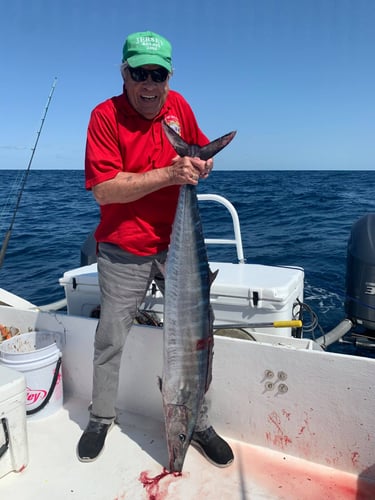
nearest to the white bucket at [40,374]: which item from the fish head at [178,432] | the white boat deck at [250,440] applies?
the white boat deck at [250,440]

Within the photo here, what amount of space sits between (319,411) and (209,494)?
722 mm

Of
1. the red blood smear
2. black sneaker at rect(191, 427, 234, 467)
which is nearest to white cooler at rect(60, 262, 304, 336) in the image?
black sneaker at rect(191, 427, 234, 467)

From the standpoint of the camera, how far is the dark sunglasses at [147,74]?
214cm

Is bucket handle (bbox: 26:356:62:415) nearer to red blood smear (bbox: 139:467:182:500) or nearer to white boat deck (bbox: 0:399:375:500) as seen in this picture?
white boat deck (bbox: 0:399:375:500)

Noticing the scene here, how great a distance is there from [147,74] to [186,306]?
1199mm

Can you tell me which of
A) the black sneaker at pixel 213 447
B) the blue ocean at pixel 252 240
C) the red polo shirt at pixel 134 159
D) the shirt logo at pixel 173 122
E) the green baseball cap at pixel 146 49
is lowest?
the blue ocean at pixel 252 240

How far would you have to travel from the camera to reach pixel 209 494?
84.0 inches

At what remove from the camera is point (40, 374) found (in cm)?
278

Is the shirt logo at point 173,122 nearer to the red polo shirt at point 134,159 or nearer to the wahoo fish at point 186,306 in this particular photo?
the red polo shirt at point 134,159

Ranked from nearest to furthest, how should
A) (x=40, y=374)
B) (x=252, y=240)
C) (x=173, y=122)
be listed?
(x=173, y=122), (x=40, y=374), (x=252, y=240)

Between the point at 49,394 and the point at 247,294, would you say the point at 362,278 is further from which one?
the point at 49,394

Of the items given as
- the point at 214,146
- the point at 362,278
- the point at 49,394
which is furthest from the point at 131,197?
the point at 362,278

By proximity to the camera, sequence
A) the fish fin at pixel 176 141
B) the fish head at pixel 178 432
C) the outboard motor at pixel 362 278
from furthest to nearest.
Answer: the outboard motor at pixel 362 278, the fish head at pixel 178 432, the fish fin at pixel 176 141

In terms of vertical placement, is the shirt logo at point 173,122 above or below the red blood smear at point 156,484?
above
